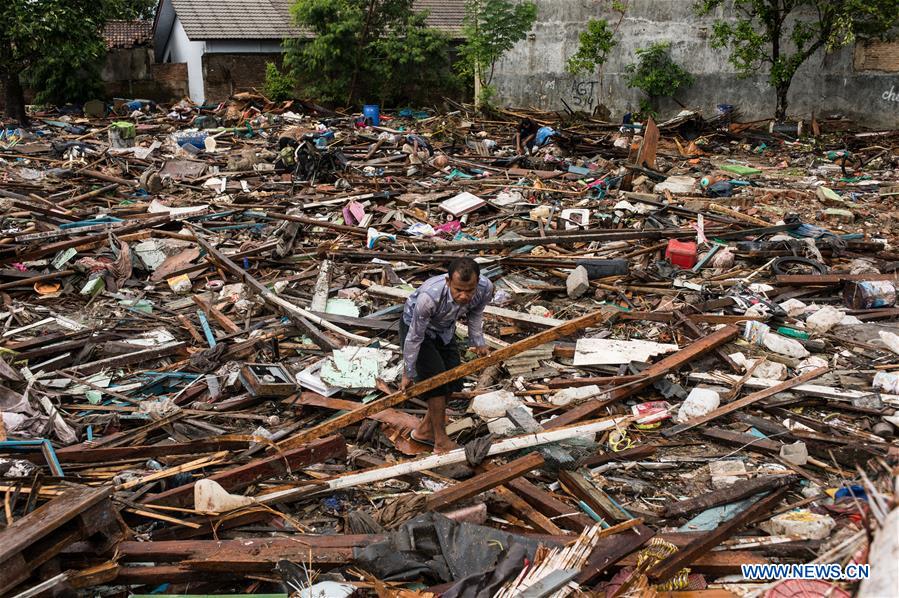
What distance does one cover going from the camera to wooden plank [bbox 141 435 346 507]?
14.4 feet

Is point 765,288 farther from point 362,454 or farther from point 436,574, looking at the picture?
point 436,574

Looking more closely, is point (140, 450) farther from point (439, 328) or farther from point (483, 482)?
point (483, 482)

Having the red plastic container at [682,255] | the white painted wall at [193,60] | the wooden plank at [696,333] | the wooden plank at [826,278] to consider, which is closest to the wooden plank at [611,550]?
the wooden plank at [696,333]

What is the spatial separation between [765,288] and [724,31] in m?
11.4

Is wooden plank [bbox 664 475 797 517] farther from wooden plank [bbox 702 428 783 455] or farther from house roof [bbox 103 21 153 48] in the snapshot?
house roof [bbox 103 21 153 48]

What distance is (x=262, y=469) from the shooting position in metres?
4.63

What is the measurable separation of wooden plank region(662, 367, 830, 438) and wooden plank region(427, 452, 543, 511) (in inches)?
54.8

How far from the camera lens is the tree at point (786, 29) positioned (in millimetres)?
14914

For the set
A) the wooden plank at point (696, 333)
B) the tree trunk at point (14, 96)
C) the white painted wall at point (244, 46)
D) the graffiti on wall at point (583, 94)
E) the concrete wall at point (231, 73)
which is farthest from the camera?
the white painted wall at point (244, 46)

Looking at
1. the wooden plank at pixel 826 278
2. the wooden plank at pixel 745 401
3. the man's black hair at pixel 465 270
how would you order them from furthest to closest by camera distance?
the wooden plank at pixel 826 278 → the wooden plank at pixel 745 401 → the man's black hair at pixel 465 270

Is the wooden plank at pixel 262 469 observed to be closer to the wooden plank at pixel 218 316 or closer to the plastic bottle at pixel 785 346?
the wooden plank at pixel 218 316

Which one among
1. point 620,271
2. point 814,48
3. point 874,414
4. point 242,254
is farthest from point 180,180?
point 814,48

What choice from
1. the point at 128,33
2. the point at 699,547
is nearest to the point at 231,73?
the point at 128,33

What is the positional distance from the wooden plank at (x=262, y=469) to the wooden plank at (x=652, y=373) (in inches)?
65.2
